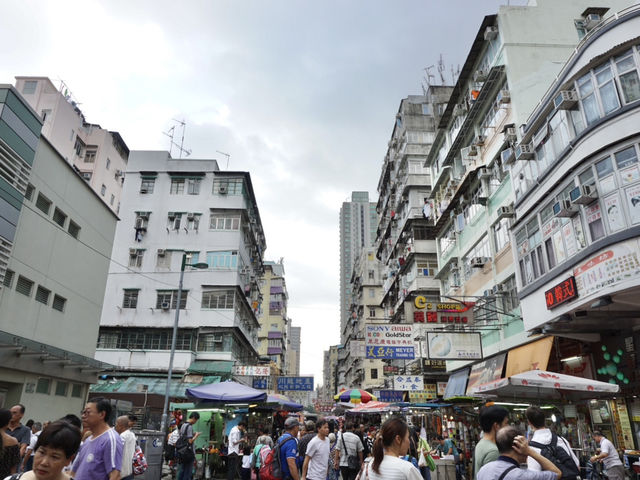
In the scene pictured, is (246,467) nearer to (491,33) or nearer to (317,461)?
(317,461)

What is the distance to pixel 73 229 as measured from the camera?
19.8m

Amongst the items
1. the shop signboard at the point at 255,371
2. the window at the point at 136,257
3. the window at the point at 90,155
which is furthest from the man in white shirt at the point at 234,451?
the window at the point at 90,155

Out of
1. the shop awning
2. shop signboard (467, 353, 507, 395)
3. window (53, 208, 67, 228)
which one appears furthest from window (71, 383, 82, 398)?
shop signboard (467, 353, 507, 395)

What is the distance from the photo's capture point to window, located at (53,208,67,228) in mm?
18406

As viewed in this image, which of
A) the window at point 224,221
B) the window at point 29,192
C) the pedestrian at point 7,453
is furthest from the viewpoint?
the window at point 224,221

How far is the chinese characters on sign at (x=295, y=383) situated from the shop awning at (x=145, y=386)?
5821 millimetres

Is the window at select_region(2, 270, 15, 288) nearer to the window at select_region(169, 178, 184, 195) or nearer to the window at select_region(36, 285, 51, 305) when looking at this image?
the window at select_region(36, 285, 51, 305)

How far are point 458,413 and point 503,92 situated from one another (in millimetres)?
15024

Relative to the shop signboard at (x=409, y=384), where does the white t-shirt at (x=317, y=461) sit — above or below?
below

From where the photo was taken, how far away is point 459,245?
2494 cm

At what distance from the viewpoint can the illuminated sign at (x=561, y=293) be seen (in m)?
11.9

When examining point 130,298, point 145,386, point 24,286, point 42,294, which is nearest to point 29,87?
point 130,298

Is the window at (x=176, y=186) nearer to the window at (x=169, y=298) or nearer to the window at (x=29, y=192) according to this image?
the window at (x=169, y=298)

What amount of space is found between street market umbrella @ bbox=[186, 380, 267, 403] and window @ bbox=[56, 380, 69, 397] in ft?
25.9
